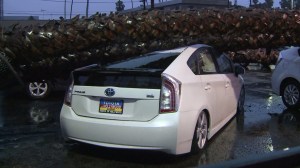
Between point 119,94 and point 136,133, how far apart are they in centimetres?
52

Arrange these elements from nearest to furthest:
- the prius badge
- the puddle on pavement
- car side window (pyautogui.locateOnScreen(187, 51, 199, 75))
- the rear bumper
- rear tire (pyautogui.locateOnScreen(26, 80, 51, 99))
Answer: the rear bumper, the prius badge, car side window (pyautogui.locateOnScreen(187, 51, 199, 75)), the puddle on pavement, rear tire (pyautogui.locateOnScreen(26, 80, 51, 99))

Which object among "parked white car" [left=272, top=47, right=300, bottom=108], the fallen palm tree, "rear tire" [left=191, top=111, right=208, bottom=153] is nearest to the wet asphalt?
"rear tire" [left=191, top=111, right=208, bottom=153]

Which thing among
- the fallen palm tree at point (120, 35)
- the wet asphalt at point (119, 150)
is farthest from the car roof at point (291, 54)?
the fallen palm tree at point (120, 35)

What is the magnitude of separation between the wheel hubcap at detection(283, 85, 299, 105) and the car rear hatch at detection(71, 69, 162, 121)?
4.89 meters

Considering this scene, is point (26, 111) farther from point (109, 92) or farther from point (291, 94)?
point (291, 94)

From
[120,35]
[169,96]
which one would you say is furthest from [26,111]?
[169,96]

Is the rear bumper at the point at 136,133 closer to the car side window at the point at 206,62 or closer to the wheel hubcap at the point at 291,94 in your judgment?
the car side window at the point at 206,62

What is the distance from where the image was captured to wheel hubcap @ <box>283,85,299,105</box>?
941cm

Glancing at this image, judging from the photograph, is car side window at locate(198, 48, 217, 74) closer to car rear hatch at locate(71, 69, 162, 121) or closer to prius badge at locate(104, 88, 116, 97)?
car rear hatch at locate(71, 69, 162, 121)

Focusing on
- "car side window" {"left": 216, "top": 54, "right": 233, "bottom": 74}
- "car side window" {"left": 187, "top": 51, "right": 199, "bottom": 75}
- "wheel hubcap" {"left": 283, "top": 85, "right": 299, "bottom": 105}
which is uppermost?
"car side window" {"left": 187, "top": 51, "right": 199, "bottom": 75}

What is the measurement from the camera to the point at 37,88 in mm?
10938

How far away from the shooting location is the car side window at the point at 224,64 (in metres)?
7.29

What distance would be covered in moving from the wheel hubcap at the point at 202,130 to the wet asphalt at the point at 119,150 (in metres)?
0.17

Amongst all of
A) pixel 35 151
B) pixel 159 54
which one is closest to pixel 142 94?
pixel 159 54
